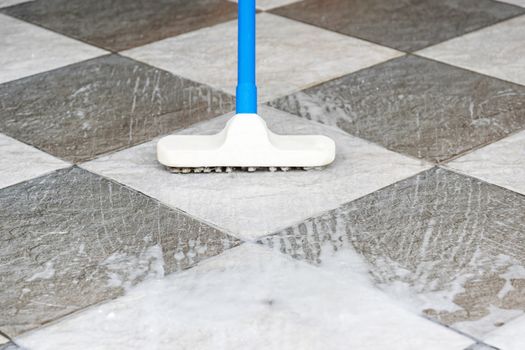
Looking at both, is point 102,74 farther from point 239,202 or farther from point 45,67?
point 239,202

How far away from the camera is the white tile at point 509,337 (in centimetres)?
135

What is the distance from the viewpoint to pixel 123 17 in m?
2.68

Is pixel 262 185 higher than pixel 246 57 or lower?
lower

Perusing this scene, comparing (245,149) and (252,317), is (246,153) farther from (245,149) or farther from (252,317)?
(252,317)

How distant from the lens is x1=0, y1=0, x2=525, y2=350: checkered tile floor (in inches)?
55.8

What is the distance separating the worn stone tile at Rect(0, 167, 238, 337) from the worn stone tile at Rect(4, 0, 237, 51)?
780mm

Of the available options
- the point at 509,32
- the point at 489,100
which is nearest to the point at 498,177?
the point at 489,100

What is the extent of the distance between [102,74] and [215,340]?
1068 millimetres

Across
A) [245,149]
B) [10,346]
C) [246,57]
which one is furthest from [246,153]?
[10,346]

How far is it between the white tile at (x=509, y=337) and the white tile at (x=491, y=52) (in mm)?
935

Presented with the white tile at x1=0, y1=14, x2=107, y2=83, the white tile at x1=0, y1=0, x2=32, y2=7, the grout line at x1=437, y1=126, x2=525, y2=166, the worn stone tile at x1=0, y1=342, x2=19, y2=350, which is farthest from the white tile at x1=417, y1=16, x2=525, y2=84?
the worn stone tile at x1=0, y1=342, x2=19, y2=350

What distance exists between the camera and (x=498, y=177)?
1799mm

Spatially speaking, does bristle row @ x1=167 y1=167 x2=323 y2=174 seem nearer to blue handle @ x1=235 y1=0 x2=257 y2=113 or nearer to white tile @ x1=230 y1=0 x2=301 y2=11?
blue handle @ x1=235 y1=0 x2=257 y2=113

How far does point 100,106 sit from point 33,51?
16.3 inches
